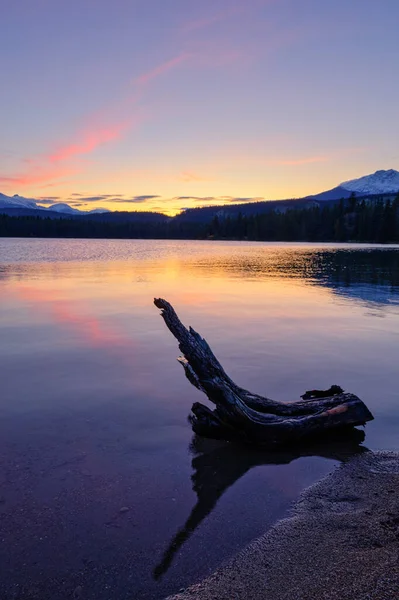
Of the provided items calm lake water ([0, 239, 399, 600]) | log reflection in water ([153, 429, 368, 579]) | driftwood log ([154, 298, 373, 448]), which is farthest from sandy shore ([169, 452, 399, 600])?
driftwood log ([154, 298, 373, 448])

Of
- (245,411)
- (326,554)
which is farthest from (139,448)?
(326,554)

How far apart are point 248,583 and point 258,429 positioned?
11.4 ft

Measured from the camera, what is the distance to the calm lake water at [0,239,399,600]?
520 cm

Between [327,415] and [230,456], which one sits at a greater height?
[327,415]

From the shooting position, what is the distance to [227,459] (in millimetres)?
7816

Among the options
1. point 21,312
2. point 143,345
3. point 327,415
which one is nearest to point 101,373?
point 143,345

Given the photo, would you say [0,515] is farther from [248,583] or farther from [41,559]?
[248,583]

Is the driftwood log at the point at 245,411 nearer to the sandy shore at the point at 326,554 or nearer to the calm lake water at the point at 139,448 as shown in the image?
the calm lake water at the point at 139,448

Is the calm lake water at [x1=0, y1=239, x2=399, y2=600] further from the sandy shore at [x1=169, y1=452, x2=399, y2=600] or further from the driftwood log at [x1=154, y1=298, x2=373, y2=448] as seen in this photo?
the driftwood log at [x1=154, y1=298, x2=373, y2=448]

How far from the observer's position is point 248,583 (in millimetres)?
4727

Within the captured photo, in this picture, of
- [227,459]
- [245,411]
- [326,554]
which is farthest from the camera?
[245,411]

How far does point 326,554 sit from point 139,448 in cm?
394

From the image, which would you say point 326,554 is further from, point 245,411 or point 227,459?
point 245,411

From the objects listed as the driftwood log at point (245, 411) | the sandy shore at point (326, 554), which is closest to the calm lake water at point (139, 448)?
the sandy shore at point (326, 554)
